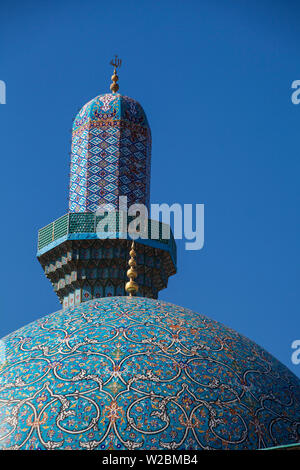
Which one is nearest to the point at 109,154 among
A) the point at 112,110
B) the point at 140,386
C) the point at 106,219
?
the point at 112,110

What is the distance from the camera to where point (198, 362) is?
8859 millimetres

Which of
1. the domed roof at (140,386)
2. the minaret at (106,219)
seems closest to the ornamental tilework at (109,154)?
the minaret at (106,219)

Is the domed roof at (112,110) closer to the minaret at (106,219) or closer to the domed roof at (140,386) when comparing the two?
the minaret at (106,219)

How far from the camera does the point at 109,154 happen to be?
16297mm

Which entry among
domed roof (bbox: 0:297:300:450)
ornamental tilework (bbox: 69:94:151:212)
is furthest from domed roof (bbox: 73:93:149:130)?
domed roof (bbox: 0:297:300:450)

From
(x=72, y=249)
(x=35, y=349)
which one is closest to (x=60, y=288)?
(x=72, y=249)

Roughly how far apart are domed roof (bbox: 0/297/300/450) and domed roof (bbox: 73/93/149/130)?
7.42 metres

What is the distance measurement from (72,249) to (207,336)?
680cm

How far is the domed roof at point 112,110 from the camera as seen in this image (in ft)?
54.8

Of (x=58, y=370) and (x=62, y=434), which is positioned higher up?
(x=58, y=370)

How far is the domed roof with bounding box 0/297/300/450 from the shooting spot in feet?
26.1

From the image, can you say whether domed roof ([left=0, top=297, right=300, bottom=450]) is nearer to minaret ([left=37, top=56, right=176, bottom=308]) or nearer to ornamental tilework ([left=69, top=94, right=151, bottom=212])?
minaret ([left=37, top=56, right=176, bottom=308])
